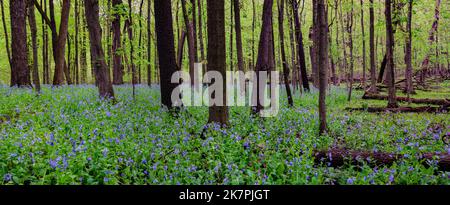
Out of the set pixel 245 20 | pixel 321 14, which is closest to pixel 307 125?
pixel 321 14

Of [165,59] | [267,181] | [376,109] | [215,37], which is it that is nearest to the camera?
[267,181]

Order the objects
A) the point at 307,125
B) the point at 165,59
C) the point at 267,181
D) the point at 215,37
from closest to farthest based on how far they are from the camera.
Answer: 1. the point at 267,181
2. the point at 215,37
3. the point at 307,125
4. the point at 165,59

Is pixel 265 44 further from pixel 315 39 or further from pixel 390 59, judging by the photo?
pixel 315 39

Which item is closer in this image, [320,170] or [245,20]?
[320,170]

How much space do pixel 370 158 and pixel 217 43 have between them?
4317 millimetres

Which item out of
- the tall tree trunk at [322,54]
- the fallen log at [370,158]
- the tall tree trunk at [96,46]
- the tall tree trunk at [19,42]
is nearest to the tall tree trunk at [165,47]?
the tall tree trunk at [96,46]

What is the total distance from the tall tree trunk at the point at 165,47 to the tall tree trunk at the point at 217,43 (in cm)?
335

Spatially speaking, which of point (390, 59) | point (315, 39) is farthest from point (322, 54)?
point (315, 39)

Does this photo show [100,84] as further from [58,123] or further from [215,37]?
[215,37]

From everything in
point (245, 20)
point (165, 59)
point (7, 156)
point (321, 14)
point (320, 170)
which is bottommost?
point (320, 170)

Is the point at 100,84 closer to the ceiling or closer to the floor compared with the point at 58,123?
closer to the ceiling

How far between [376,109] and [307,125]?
569 centimetres

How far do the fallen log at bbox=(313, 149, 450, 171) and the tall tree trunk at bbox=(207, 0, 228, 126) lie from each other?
9.22 feet

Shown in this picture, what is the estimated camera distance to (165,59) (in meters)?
11.3
